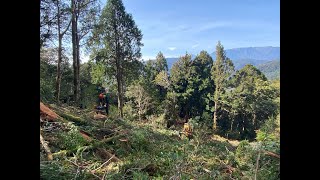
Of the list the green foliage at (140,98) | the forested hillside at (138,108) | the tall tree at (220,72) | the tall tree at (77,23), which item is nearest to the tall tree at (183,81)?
the forested hillside at (138,108)

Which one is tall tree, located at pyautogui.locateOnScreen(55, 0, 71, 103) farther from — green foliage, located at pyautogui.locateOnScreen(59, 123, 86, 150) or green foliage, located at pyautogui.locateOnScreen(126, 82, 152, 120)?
green foliage, located at pyautogui.locateOnScreen(126, 82, 152, 120)

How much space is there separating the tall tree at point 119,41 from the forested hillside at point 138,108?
0.09 feet

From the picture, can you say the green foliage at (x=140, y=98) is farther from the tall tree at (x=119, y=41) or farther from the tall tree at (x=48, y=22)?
the tall tree at (x=48, y=22)

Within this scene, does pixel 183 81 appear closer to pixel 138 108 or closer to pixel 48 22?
pixel 138 108

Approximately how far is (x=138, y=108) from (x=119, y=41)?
A: 2206 millimetres

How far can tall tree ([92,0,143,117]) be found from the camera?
7195 mm

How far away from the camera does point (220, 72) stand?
988 cm

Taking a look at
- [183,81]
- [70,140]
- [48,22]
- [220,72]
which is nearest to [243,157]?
[70,140]

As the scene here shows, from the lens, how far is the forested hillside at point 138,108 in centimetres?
202

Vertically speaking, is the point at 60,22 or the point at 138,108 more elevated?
the point at 60,22
